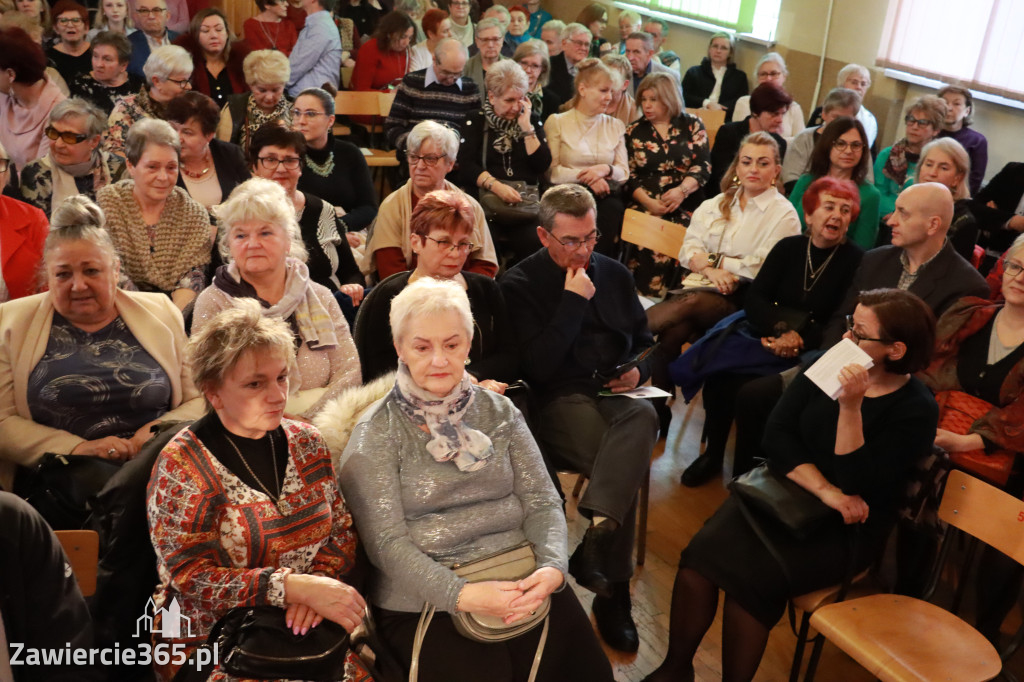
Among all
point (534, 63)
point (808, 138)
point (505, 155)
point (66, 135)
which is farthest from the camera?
point (534, 63)

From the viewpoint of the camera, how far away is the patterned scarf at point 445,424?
2.04 m

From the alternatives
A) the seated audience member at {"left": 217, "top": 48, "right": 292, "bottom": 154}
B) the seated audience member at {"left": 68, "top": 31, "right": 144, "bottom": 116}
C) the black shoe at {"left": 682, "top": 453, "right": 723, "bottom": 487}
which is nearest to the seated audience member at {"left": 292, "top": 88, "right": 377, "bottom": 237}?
the seated audience member at {"left": 217, "top": 48, "right": 292, "bottom": 154}

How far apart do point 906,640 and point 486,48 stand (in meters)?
5.16

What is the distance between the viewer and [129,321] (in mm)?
2525

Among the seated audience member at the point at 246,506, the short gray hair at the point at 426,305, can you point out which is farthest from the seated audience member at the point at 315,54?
the seated audience member at the point at 246,506

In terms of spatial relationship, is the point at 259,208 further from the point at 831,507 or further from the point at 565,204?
the point at 831,507

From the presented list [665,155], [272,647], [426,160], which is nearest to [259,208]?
[426,160]

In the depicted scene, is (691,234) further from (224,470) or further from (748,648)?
(224,470)

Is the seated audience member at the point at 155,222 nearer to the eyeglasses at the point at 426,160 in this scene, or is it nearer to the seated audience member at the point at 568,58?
the eyeglasses at the point at 426,160

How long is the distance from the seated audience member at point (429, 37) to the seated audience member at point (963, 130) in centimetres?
350

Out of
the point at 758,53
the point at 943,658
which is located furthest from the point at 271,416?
the point at 758,53

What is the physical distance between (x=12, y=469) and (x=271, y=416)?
999 millimetres

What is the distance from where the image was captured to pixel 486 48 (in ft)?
20.9

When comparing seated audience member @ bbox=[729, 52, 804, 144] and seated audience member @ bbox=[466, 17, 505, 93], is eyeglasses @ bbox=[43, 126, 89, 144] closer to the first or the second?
seated audience member @ bbox=[466, 17, 505, 93]
